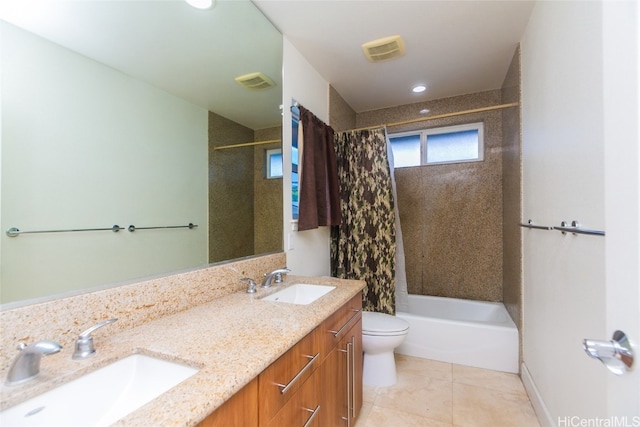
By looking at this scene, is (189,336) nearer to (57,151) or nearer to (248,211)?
(57,151)

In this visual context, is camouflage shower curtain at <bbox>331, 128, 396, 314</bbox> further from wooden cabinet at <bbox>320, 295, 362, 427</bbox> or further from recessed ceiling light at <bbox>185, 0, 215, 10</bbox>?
recessed ceiling light at <bbox>185, 0, 215, 10</bbox>

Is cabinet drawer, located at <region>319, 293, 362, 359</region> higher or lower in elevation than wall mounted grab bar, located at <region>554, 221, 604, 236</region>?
lower

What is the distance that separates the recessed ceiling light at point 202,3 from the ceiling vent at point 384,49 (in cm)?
110

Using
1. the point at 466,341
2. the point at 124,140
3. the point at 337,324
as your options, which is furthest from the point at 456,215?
the point at 124,140

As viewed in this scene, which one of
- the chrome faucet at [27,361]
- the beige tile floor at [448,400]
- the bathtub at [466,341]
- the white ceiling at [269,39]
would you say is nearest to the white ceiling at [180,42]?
the white ceiling at [269,39]

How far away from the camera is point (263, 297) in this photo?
54.3 inches

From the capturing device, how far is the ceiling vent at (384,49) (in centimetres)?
198

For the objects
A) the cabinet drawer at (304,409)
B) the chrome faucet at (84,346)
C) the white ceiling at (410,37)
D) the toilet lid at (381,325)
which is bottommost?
the toilet lid at (381,325)

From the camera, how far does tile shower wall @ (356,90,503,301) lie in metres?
2.78

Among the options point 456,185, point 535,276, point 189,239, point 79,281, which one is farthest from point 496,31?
point 79,281

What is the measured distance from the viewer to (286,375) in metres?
0.87

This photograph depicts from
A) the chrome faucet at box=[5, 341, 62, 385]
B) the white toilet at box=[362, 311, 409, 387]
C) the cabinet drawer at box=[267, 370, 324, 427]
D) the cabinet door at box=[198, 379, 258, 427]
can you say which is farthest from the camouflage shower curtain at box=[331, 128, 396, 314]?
the chrome faucet at box=[5, 341, 62, 385]

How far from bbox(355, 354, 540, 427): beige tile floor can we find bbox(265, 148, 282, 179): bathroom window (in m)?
1.62

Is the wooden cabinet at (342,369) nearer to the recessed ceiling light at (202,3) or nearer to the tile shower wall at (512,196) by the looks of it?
the tile shower wall at (512,196)
